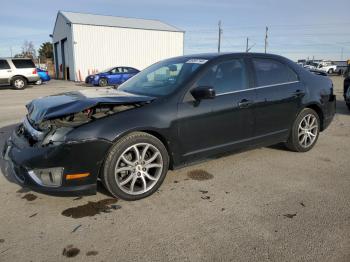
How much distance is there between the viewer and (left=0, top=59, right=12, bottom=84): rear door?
18.4 metres

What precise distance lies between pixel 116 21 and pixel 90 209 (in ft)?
101

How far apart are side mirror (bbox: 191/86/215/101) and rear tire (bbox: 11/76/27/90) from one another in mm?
17718

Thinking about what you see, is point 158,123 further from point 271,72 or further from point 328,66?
point 328,66

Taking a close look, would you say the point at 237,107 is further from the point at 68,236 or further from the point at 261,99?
the point at 68,236

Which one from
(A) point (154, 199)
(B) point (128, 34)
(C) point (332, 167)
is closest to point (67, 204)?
(A) point (154, 199)

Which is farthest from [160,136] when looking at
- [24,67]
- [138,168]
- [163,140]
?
[24,67]

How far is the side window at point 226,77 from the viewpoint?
400 centimetres

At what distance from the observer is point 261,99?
439 centimetres

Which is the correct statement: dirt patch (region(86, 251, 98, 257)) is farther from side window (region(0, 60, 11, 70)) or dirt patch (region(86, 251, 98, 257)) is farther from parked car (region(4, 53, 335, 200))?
side window (region(0, 60, 11, 70))

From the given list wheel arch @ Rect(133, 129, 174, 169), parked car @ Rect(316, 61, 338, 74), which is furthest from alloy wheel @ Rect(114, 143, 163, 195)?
parked car @ Rect(316, 61, 338, 74)

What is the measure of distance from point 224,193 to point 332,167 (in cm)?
185

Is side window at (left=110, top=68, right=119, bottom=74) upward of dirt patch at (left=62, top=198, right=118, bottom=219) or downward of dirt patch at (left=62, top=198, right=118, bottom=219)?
upward

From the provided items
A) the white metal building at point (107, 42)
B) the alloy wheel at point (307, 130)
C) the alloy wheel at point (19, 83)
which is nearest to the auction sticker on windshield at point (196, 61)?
the alloy wheel at point (307, 130)

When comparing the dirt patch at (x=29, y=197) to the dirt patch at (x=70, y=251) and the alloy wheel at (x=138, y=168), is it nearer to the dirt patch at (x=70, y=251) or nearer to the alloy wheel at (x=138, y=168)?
the alloy wheel at (x=138, y=168)
